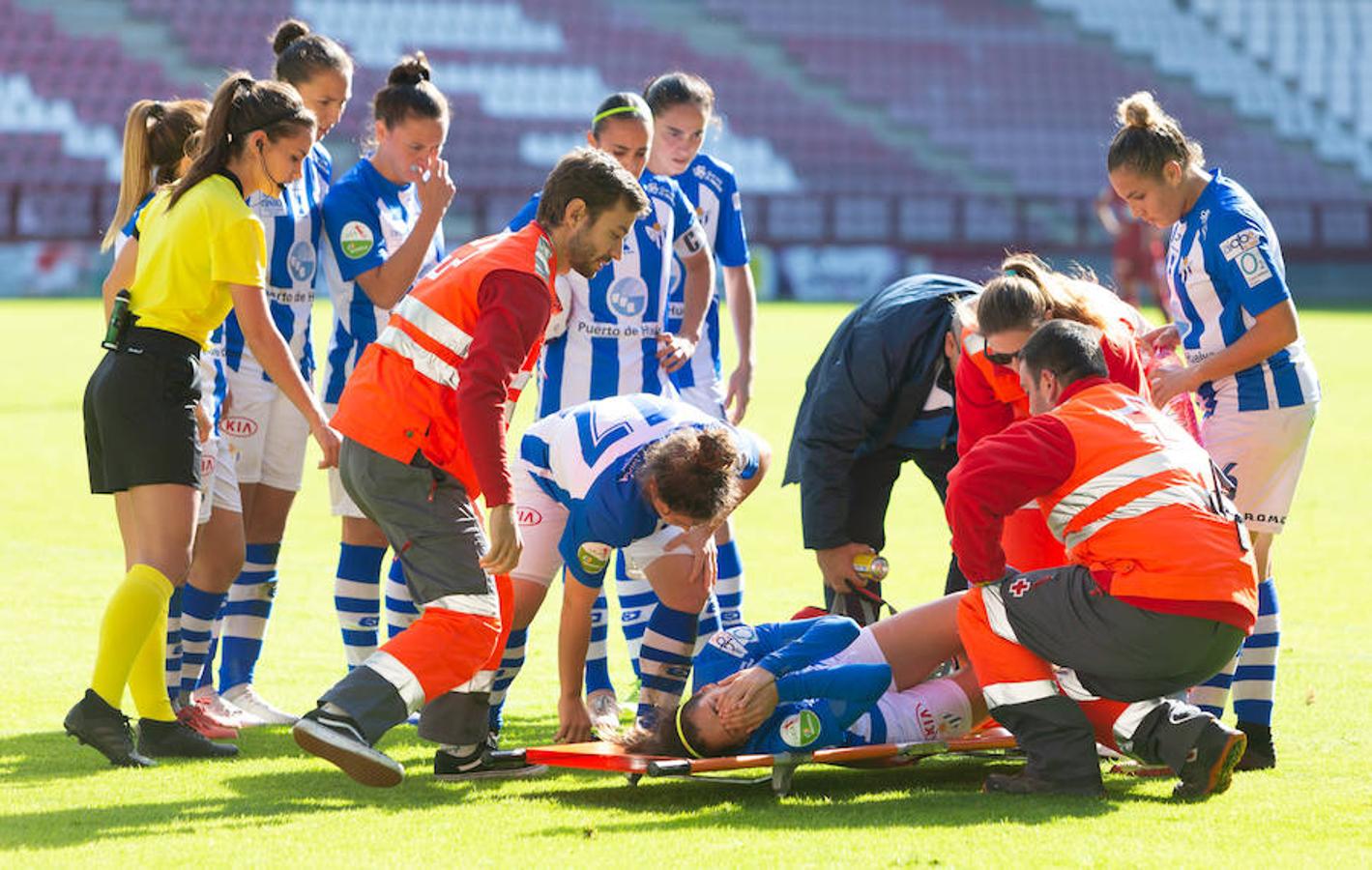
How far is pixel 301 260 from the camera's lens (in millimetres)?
5652

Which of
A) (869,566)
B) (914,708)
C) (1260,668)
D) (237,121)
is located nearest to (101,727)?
(237,121)

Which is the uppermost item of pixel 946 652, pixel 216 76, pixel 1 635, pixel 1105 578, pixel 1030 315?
pixel 216 76

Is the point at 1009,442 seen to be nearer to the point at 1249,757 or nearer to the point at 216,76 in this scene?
the point at 1249,757

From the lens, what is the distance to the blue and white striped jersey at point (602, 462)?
449 centimetres

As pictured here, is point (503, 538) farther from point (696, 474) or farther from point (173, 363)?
point (173, 363)

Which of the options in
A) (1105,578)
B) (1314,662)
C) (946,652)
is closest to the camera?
(1105,578)

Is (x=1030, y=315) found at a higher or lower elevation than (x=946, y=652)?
higher

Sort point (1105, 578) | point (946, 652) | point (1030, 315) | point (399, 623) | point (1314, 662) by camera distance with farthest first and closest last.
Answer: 1. point (1314, 662)
2. point (399, 623)
3. point (946, 652)
4. point (1030, 315)
5. point (1105, 578)

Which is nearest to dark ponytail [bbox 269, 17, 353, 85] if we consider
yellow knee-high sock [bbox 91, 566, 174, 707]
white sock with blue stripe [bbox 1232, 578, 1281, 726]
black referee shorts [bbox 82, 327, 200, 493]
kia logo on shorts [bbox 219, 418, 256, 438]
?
kia logo on shorts [bbox 219, 418, 256, 438]

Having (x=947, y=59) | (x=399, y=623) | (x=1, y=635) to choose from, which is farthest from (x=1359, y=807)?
(x=947, y=59)

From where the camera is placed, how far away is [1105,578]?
4.21 m

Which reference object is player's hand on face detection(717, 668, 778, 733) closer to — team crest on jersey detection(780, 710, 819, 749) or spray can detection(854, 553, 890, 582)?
team crest on jersey detection(780, 710, 819, 749)

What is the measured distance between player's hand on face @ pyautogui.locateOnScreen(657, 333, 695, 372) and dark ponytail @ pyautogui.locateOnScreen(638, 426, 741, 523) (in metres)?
1.60

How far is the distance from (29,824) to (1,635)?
9.04ft
